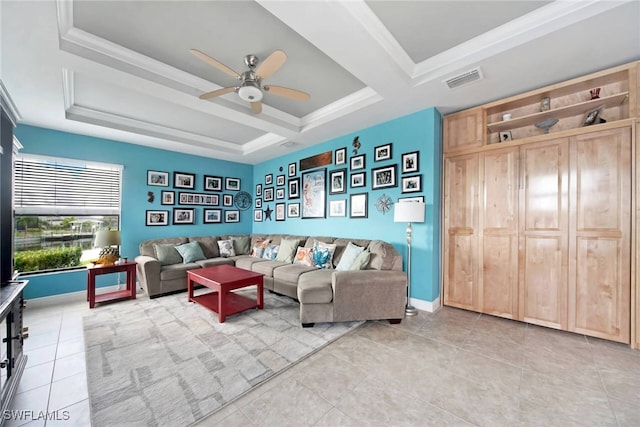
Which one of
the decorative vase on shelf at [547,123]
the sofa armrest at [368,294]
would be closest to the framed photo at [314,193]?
the sofa armrest at [368,294]

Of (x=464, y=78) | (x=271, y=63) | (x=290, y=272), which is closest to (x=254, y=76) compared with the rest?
(x=271, y=63)

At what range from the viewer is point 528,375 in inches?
77.4

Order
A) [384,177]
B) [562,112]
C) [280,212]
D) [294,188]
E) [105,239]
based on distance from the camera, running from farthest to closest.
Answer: [280,212] → [294,188] → [384,177] → [105,239] → [562,112]

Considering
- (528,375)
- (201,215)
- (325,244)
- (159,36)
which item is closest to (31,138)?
(201,215)

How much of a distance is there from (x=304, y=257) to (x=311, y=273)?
0.74 meters

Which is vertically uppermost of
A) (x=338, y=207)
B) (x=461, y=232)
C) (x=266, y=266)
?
(x=338, y=207)

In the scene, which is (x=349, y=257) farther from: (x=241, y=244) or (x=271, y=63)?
(x=241, y=244)

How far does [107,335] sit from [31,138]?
3295 millimetres

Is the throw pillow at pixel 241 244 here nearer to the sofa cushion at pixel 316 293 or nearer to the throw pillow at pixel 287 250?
the throw pillow at pixel 287 250

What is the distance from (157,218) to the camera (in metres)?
4.84

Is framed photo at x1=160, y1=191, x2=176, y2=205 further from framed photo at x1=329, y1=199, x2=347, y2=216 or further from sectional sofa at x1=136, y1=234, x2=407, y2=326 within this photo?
framed photo at x1=329, y1=199, x2=347, y2=216

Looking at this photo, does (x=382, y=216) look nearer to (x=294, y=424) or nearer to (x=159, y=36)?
(x=294, y=424)

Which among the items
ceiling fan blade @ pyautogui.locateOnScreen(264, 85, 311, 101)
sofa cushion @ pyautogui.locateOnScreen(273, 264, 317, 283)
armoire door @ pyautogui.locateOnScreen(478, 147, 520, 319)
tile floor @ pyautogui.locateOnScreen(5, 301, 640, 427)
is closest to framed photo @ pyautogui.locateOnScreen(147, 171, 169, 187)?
tile floor @ pyautogui.locateOnScreen(5, 301, 640, 427)

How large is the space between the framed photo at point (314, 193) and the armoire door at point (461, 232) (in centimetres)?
210
